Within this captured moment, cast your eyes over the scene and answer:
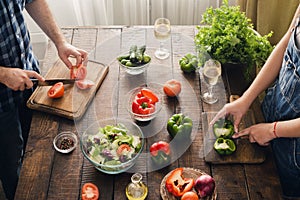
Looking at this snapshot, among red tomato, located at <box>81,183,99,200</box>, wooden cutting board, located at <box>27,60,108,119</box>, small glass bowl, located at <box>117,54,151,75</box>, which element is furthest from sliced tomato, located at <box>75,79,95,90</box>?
red tomato, located at <box>81,183,99,200</box>

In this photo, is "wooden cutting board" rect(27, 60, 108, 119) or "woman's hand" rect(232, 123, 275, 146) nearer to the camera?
"woman's hand" rect(232, 123, 275, 146)

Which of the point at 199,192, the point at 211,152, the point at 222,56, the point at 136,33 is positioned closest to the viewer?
the point at 199,192

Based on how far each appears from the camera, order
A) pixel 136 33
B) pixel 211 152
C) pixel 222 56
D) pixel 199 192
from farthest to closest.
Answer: pixel 136 33 < pixel 222 56 < pixel 211 152 < pixel 199 192

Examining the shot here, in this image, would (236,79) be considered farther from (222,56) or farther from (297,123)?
(297,123)

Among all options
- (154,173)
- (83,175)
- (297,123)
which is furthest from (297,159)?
(83,175)

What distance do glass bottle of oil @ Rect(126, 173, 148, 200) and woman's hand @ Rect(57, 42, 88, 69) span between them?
2.19 feet

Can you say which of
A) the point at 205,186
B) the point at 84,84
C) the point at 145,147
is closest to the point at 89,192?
the point at 145,147

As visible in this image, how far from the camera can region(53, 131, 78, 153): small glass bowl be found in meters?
1.66

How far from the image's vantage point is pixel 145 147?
5.44ft

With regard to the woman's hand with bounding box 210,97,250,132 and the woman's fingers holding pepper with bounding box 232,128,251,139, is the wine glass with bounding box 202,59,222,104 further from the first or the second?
the woman's fingers holding pepper with bounding box 232,128,251,139

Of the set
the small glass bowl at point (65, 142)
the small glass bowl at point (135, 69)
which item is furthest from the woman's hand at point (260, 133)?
the small glass bowl at point (65, 142)

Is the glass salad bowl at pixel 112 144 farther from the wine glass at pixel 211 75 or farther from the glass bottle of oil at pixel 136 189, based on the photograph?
the wine glass at pixel 211 75

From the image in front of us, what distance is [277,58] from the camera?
1.69 m

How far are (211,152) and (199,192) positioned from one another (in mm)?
201
